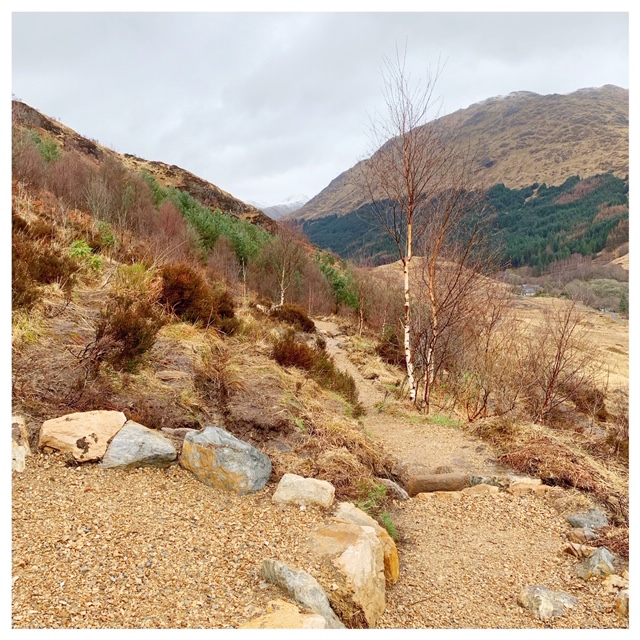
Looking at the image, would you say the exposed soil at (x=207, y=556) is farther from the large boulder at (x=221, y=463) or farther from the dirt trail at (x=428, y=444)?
the dirt trail at (x=428, y=444)

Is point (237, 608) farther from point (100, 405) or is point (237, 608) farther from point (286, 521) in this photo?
point (100, 405)

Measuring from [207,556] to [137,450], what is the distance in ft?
3.90

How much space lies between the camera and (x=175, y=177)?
160ft

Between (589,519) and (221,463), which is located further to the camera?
(589,519)

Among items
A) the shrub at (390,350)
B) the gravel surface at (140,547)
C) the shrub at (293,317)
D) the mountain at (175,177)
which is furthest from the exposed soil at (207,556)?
the mountain at (175,177)

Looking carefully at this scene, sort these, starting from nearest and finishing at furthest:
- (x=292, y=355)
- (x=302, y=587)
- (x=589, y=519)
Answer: (x=302, y=587) → (x=589, y=519) → (x=292, y=355)

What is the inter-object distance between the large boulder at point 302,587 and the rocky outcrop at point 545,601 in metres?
1.43

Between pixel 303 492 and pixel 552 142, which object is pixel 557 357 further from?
pixel 552 142

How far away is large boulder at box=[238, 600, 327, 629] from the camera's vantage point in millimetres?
2039

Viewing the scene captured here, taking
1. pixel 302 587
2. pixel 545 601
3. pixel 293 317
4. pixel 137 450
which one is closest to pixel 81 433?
pixel 137 450

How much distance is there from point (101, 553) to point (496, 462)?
5026 millimetres

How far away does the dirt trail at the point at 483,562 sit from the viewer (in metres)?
2.79

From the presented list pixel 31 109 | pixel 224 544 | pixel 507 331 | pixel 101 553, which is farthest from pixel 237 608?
pixel 31 109

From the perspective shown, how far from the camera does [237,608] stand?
2170 millimetres
